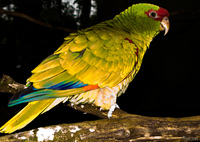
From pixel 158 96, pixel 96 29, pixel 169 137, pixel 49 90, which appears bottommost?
pixel 158 96

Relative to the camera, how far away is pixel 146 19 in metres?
1.22

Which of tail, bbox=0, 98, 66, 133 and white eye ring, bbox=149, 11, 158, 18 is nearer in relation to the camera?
tail, bbox=0, 98, 66, 133

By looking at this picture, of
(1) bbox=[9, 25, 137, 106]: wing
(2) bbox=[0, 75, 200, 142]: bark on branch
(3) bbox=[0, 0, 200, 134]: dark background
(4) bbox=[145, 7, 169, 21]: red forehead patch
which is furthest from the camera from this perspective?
(3) bbox=[0, 0, 200, 134]: dark background

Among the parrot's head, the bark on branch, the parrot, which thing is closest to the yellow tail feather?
the parrot

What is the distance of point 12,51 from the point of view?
94.3 inches

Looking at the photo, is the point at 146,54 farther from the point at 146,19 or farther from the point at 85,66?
the point at 85,66

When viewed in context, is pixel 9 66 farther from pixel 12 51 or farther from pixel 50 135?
pixel 50 135

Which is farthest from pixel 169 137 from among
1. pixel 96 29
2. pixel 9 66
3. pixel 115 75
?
pixel 9 66

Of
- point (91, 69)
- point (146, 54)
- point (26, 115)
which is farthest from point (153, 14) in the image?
point (146, 54)

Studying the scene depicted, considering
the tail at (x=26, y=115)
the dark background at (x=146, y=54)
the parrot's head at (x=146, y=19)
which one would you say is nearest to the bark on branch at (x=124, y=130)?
the tail at (x=26, y=115)

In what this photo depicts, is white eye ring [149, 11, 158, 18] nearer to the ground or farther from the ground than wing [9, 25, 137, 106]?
farther from the ground

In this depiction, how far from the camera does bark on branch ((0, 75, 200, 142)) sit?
792 mm

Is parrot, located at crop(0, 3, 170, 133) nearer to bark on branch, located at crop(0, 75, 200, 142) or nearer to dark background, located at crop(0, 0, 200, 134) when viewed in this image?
bark on branch, located at crop(0, 75, 200, 142)

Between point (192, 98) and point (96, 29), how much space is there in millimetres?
2274
